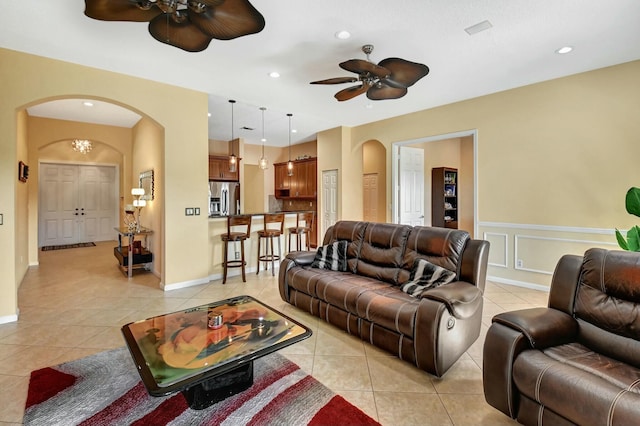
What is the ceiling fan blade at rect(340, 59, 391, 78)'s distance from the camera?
9.23 feet

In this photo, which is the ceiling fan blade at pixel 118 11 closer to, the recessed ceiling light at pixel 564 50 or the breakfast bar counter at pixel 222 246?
the breakfast bar counter at pixel 222 246

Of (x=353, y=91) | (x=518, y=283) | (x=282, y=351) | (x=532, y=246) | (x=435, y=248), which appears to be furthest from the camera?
(x=518, y=283)

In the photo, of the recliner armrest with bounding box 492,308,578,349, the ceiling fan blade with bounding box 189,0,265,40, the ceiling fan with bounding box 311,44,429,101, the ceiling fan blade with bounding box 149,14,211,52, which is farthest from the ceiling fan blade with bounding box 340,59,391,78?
the recliner armrest with bounding box 492,308,578,349

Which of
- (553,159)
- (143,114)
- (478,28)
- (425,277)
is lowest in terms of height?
(425,277)

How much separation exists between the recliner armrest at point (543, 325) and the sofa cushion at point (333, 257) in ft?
6.31

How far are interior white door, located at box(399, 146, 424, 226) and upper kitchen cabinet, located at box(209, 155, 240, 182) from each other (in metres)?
4.25

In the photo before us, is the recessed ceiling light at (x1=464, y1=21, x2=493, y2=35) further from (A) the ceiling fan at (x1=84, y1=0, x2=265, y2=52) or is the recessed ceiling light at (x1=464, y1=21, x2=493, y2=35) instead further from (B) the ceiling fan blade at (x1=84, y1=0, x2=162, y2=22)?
(B) the ceiling fan blade at (x1=84, y1=0, x2=162, y2=22)

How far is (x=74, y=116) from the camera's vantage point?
5906mm

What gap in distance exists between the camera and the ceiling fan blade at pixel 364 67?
2.81 metres

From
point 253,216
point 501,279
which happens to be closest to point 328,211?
point 253,216

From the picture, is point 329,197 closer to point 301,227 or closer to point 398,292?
point 301,227

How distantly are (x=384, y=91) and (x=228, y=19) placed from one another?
1983 mm

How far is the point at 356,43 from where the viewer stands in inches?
123

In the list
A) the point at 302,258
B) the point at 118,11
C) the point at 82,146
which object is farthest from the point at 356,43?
the point at 82,146
